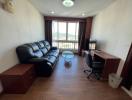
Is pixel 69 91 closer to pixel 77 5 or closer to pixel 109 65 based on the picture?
pixel 109 65

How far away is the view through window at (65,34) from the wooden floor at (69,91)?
11.7 feet

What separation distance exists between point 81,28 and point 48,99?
4.52 metres

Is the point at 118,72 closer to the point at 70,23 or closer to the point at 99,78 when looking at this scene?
the point at 99,78

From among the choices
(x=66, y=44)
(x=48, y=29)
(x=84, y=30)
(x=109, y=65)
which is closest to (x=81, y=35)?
(x=84, y=30)

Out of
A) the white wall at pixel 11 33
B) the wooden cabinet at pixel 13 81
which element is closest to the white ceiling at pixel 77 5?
the white wall at pixel 11 33

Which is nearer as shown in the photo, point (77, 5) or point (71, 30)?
point (77, 5)

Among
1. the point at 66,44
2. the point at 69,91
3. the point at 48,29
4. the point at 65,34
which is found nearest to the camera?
the point at 69,91

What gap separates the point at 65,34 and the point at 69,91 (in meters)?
4.34

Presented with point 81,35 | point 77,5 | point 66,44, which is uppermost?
point 77,5

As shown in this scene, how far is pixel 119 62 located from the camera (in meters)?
2.44

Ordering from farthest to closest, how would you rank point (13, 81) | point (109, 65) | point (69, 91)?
point (109, 65)
point (69, 91)
point (13, 81)

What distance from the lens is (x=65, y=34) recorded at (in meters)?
5.84

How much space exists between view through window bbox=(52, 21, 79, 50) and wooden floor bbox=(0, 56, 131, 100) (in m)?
3.56

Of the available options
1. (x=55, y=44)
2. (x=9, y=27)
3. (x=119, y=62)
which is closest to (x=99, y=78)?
A: (x=119, y=62)
